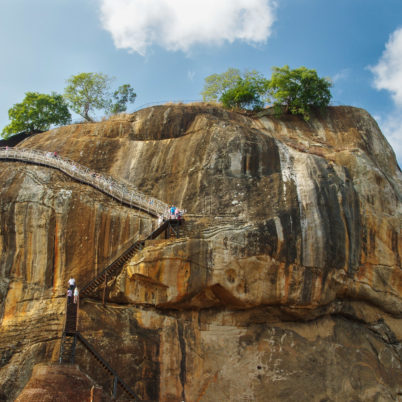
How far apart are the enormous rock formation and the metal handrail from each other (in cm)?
55

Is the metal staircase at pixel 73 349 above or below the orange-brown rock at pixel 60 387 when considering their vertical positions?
above

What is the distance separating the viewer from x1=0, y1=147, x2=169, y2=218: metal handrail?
2567cm

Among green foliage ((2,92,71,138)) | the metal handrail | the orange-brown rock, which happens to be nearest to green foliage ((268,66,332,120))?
the metal handrail

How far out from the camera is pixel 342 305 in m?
25.9

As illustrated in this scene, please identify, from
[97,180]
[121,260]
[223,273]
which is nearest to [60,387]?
[121,260]

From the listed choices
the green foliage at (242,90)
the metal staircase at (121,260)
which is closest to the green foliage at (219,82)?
the green foliage at (242,90)

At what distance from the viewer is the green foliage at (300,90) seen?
3400cm

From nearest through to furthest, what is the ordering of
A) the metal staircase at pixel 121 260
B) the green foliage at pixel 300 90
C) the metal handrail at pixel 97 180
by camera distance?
the metal staircase at pixel 121 260 → the metal handrail at pixel 97 180 → the green foliage at pixel 300 90

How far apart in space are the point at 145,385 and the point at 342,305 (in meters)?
11.0

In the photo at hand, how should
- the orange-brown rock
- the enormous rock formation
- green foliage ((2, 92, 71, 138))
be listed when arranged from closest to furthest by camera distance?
1. the orange-brown rock
2. the enormous rock formation
3. green foliage ((2, 92, 71, 138))

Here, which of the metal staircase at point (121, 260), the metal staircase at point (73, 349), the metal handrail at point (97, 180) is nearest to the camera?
the metal staircase at point (73, 349)

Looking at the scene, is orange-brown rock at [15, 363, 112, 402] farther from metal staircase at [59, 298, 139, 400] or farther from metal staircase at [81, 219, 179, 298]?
metal staircase at [81, 219, 179, 298]

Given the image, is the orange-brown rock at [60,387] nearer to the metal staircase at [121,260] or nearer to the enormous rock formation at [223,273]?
the enormous rock formation at [223,273]

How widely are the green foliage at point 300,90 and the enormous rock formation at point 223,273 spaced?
7027 millimetres
